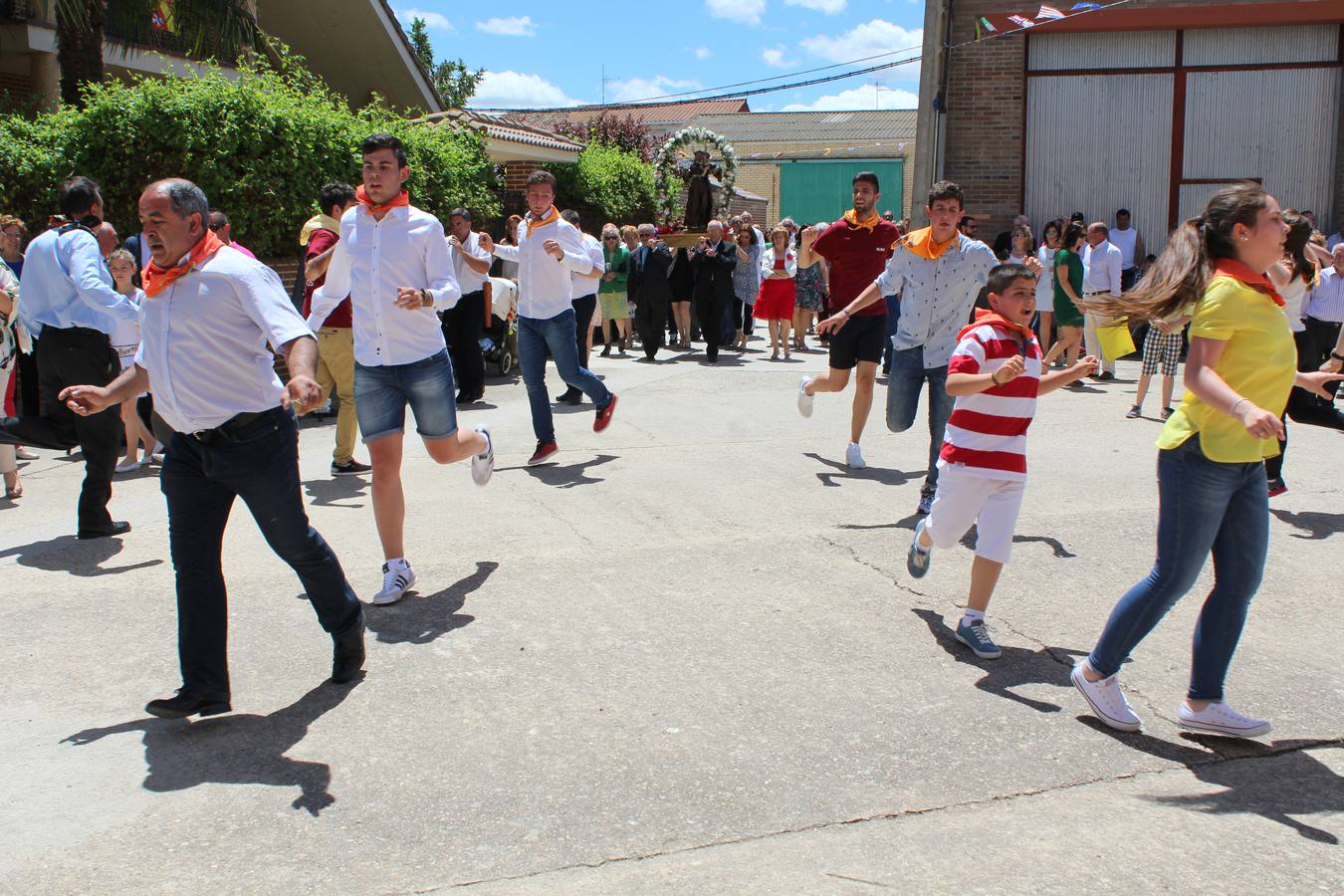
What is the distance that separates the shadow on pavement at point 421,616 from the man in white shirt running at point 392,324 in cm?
8

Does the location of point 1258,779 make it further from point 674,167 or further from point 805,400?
point 674,167

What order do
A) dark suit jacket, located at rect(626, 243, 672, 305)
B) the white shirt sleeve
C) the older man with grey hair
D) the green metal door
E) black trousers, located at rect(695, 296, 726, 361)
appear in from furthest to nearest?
the green metal door, dark suit jacket, located at rect(626, 243, 672, 305), the older man with grey hair, black trousers, located at rect(695, 296, 726, 361), the white shirt sleeve

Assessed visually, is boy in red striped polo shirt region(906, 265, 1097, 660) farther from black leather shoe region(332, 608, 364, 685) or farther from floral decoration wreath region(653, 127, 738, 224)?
floral decoration wreath region(653, 127, 738, 224)

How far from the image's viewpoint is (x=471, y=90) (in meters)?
63.0

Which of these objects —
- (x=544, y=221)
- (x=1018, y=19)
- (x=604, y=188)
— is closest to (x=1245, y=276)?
(x=544, y=221)

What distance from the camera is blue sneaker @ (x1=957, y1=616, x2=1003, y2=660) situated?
486 cm

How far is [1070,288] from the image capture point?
13.4 m

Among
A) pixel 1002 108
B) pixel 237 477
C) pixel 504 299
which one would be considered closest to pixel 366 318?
pixel 237 477

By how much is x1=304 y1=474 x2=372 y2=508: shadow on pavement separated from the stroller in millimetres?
5115

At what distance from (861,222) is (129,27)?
408 inches

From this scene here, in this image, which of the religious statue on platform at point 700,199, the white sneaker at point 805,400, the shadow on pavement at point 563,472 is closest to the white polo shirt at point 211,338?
the shadow on pavement at point 563,472

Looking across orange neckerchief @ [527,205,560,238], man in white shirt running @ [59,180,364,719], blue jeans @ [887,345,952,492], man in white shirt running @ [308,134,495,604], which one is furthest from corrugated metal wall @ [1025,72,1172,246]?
man in white shirt running @ [59,180,364,719]

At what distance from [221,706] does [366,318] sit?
6.85 ft

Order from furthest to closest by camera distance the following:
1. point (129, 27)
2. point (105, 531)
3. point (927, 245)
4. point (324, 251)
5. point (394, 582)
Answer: point (129, 27)
point (324, 251)
point (927, 245)
point (105, 531)
point (394, 582)
